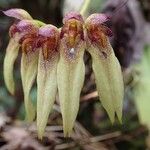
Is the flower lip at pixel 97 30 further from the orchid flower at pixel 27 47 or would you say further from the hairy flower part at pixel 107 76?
the orchid flower at pixel 27 47

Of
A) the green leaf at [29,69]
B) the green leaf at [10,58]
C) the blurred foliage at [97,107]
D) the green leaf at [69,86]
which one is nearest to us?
the green leaf at [69,86]

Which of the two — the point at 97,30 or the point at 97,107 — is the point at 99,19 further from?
the point at 97,107

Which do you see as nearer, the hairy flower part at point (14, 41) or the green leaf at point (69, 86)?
the green leaf at point (69, 86)

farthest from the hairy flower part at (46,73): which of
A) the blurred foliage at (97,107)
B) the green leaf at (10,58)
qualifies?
the blurred foliage at (97,107)

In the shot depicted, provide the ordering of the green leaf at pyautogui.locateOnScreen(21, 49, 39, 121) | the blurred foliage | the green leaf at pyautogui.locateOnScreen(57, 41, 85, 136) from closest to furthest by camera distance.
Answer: the green leaf at pyautogui.locateOnScreen(57, 41, 85, 136) < the green leaf at pyautogui.locateOnScreen(21, 49, 39, 121) < the blurred foliage

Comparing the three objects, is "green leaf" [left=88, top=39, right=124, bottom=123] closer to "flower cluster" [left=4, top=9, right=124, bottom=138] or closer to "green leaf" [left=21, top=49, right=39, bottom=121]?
"flower cluster" [left=4, top=9, right=124, bottom=138]

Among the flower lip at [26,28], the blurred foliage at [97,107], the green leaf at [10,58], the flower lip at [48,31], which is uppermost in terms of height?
the flower lip at [26,28]

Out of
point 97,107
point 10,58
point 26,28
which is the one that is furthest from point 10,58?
point 97,107

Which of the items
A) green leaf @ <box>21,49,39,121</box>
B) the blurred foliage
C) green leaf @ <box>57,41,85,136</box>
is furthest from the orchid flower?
the blurred foliage
